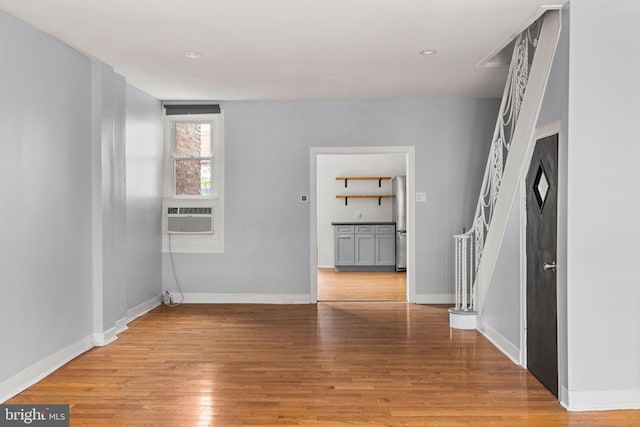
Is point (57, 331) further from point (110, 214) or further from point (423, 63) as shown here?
point (423, 63)

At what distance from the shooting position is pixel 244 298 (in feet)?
23.6

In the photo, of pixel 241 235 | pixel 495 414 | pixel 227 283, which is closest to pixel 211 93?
pixel 241 235

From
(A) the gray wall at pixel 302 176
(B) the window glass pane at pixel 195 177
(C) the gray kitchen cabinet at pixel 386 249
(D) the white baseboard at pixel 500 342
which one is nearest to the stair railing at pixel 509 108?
(D) the white baseboard at pixel 500 342

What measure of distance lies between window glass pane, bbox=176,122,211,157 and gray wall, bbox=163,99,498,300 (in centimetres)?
31

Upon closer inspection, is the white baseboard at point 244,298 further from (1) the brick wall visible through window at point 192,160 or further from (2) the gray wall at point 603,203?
(2) the gray wall at point 603,203

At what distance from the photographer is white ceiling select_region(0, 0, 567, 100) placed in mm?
3689

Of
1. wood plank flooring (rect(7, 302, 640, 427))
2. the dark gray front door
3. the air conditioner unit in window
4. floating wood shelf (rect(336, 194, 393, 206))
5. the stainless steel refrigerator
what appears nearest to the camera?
wood plank flooring (rect(7, 302, 640, 427))

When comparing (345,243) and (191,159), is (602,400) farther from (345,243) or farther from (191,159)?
(345,243)

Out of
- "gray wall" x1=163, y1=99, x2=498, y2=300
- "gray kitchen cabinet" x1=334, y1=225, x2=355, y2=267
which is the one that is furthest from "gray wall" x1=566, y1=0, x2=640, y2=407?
"gray kitchen cabinet" x1=334, y1=225, x2=355, y2=267

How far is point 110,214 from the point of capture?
5.19 m

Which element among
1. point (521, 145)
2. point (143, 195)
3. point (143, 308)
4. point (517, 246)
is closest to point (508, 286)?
point (517, 246)

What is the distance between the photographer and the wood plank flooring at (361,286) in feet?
24.8

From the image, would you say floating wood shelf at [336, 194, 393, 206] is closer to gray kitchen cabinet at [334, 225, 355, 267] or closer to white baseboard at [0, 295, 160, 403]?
gray kitchen cabinet at [334, 225, 355, 267]

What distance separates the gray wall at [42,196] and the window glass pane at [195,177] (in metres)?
2.37
